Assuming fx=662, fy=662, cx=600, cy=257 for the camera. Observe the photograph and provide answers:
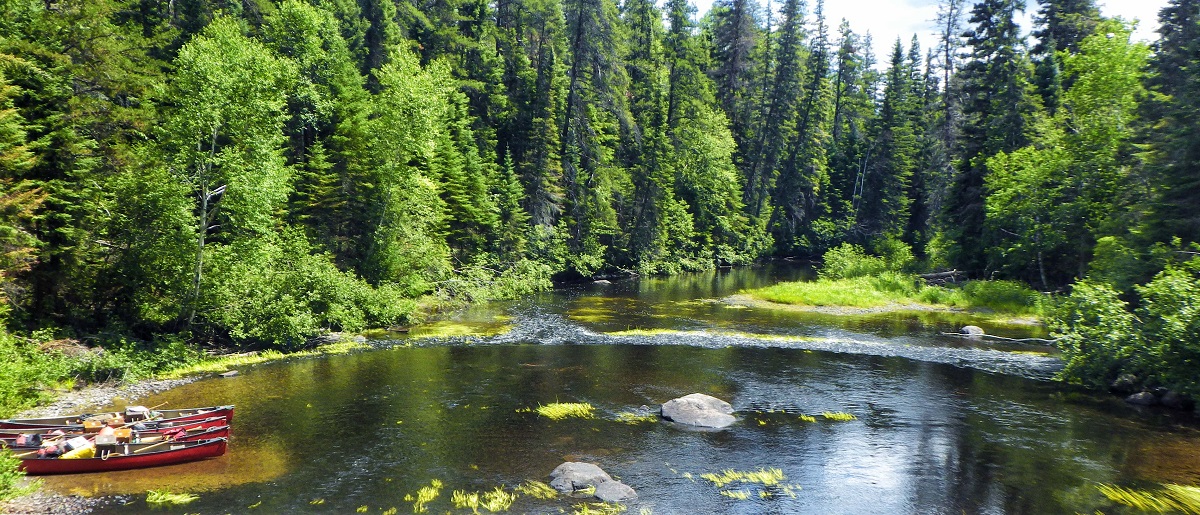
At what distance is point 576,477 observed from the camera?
1520cm

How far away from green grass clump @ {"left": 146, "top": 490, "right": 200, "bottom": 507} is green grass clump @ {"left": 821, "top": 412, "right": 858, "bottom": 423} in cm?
1711

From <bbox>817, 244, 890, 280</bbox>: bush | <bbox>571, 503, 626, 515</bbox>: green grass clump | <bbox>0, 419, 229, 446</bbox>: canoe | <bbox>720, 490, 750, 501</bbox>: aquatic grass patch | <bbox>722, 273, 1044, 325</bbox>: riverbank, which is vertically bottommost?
<bbox>720, 490, 750, 501</bbox>: aquatic grass patch

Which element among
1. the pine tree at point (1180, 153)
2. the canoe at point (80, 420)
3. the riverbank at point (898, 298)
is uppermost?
the pine tree at point (1180, 153)

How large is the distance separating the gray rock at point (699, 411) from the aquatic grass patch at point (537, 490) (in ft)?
19.8

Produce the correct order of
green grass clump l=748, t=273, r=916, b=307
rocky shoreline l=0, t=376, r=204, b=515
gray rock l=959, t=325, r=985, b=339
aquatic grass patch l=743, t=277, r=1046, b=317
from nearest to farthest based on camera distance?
rocky shoreline l=0, t=376, r=204, b=515, gray rock l=959, t=325, r=985, b=339, aquatic grass patch l=743, t=277, r=1046, b=317, green grass clump l=748, t=273, r=916, b=307

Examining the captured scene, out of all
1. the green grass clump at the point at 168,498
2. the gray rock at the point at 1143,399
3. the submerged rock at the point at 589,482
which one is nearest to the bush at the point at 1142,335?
the gray rock at the point at 1143,399

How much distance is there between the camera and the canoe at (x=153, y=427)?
1524 cm

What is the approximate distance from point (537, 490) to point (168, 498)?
306 inches

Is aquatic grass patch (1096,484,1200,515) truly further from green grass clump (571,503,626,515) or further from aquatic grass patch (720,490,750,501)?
green grass clump (571,503,626,515)

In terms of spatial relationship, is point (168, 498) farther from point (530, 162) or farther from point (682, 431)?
point (530, 162)

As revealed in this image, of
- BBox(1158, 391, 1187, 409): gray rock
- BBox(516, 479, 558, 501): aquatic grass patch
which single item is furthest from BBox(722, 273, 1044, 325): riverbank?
BBox(516, 479, 558, 501): aquatic grass patch

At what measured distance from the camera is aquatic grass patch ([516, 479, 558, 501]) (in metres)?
14.6

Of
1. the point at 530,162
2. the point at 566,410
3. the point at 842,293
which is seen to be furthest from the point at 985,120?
the point at 566,410

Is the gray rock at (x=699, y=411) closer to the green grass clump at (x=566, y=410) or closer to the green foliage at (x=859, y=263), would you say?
the green grass clump at (x=566, y=410)
